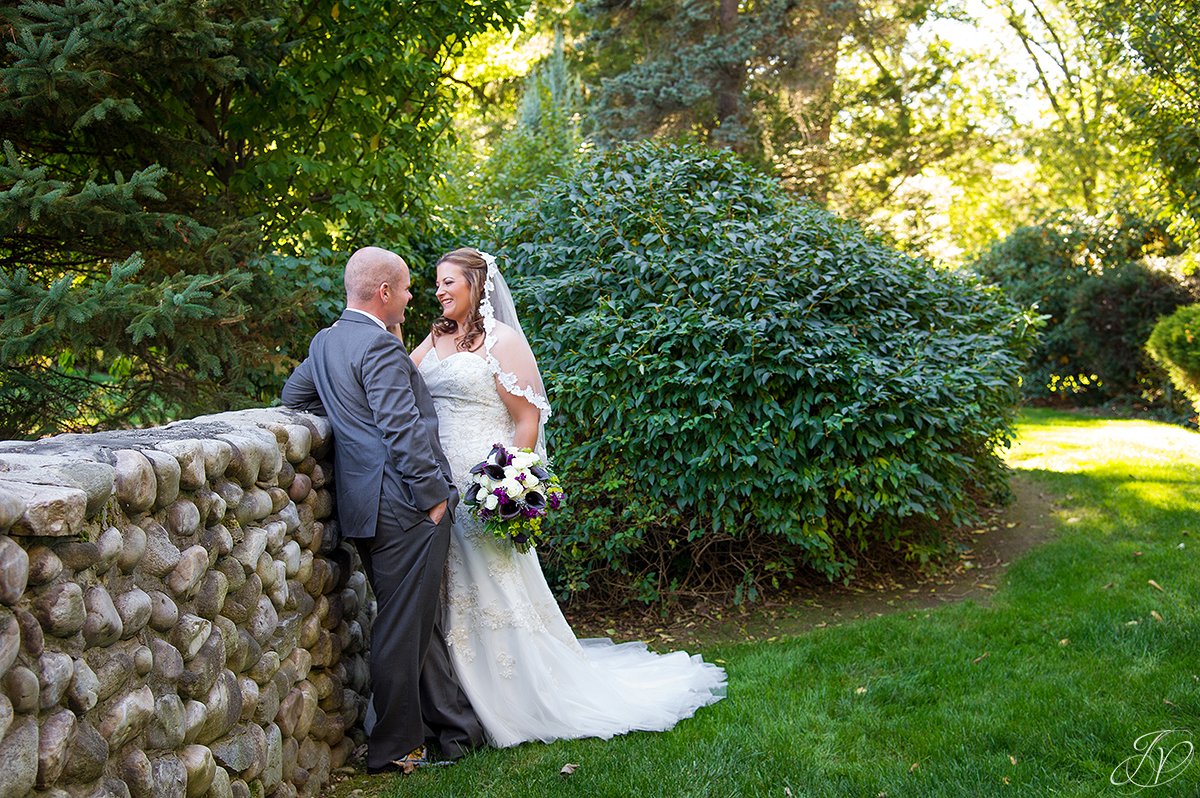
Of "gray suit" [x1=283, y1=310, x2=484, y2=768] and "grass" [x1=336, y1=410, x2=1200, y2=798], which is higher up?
"gray suit" [x1=283, y1=310, x2=484, y2=768]

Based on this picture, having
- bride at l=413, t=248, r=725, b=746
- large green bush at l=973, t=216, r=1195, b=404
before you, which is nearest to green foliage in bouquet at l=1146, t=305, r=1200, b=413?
large green bush at l=973, t=216, r=1195, b=404

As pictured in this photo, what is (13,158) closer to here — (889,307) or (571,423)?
(571,423)

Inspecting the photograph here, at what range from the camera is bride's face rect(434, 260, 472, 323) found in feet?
15.5

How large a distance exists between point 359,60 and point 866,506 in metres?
4.44

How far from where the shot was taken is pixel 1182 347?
1249 cm

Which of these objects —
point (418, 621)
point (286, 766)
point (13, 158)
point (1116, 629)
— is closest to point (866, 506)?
point (1116, 629)

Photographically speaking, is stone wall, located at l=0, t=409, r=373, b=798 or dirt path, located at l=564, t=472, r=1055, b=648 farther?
dirt path, located at l=564, t=472, r=1055, b=648

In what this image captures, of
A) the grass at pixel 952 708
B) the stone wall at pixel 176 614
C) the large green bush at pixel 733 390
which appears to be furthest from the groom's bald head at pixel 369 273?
the large green bush at pixel 733 390

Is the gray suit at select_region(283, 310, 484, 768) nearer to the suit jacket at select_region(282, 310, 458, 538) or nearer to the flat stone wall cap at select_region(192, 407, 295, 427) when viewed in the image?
the suit jacket at select_region(282, 310, 458, 538)

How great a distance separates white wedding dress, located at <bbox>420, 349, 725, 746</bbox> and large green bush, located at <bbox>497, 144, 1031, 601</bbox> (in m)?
1.49

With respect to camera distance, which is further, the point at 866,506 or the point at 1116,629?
the point at 866,506

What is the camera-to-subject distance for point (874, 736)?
4391 millimetres

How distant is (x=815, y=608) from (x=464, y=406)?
10.0 feet

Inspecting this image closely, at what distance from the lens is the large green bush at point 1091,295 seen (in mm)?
14898
